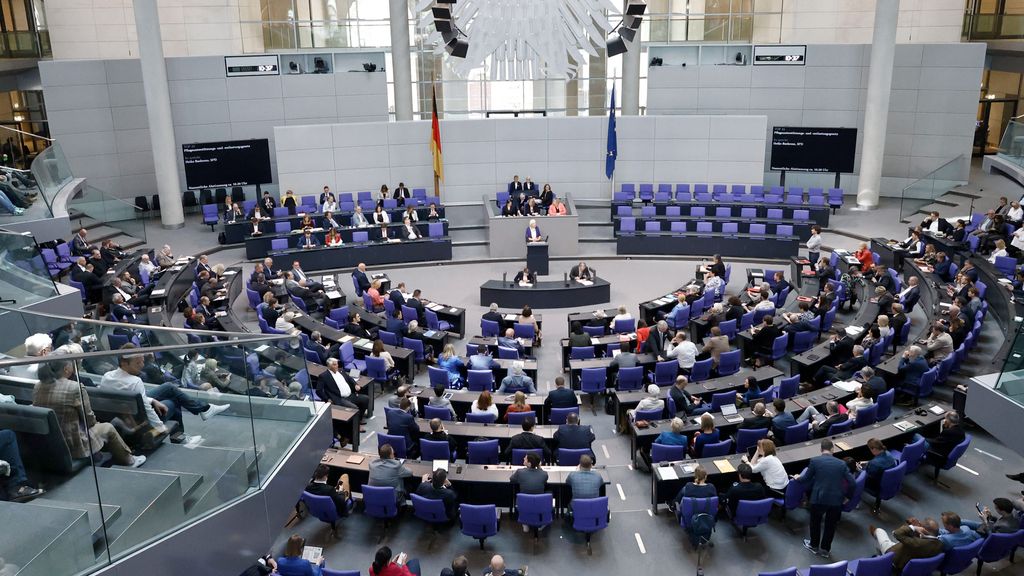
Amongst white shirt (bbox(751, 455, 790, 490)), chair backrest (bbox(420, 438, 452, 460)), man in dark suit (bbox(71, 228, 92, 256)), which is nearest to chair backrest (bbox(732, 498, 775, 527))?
white shirt (bbox(751, 455, 790, 490))

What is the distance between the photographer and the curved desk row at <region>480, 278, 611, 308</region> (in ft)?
57.7

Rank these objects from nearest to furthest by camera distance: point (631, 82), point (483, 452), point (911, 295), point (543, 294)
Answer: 1. point (483, 452)
2. point (911, 295)
3. point (543, 294)
4. point (631, 82)

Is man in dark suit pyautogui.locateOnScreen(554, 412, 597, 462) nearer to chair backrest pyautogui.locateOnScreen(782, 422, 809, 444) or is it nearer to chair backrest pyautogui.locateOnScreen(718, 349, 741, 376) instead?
chair backrest pyautogui.locateOnScreen(782, 422, 809, 444)

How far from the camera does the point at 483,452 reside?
407 inches

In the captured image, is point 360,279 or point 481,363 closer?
point 481,363

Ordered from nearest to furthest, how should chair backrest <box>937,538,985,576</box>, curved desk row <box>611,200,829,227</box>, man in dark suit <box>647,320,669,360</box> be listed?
chair backrest <box>937,538,985,576</box>
man in dark suit <box>647,320,669,360</box>
curved desk row <box>611,200,829,227</box>

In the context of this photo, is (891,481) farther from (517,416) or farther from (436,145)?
(436,145)

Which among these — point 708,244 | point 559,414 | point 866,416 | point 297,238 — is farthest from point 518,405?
point 297,238

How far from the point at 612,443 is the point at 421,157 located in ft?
47.0

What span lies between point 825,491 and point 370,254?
1413cm

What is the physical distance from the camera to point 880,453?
966 cm

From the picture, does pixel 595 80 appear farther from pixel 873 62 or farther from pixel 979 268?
pixel 979 268

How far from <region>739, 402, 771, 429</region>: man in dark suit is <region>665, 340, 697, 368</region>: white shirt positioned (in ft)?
8.02

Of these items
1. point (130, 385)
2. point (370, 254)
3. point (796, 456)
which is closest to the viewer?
point (130, 385)
